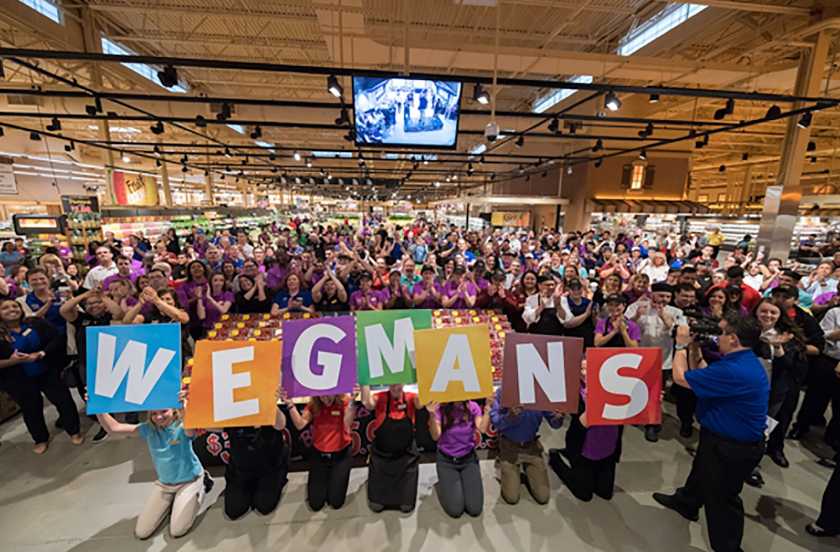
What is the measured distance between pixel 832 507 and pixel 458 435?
120 inches

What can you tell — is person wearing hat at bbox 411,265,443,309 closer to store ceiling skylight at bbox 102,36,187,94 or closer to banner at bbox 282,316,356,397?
banner at bbox 282,316,356,397

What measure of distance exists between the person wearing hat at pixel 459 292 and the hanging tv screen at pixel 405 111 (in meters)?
2.02

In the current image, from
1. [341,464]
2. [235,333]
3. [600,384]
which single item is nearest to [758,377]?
[600,384]

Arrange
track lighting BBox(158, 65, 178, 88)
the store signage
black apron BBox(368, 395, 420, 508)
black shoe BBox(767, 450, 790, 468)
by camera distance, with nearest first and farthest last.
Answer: black apron BBox(368, 395, 420, 508) < black shoe BBox(767, 450, 790, 468) < track lighting BBox(158, 65, 178, 88) < the store signage

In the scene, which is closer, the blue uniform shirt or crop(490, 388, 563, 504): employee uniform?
the blue uniform shirt

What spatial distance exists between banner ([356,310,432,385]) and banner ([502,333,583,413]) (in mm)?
843

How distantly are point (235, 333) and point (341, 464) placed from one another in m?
2.17

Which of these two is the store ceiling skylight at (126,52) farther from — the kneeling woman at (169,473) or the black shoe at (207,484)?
the black shoe at (207,484)

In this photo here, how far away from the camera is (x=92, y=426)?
4.30 meters

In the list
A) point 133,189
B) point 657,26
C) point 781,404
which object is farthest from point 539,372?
point 133,189

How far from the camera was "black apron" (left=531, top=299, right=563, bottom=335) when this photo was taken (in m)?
4.47

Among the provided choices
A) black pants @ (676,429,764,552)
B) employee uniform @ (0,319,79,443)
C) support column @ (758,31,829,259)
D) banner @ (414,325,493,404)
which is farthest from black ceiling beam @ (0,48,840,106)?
black pants @ (676,429,764,552)

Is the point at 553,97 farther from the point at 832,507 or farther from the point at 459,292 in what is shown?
the point at 832,507

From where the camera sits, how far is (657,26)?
289 inches
